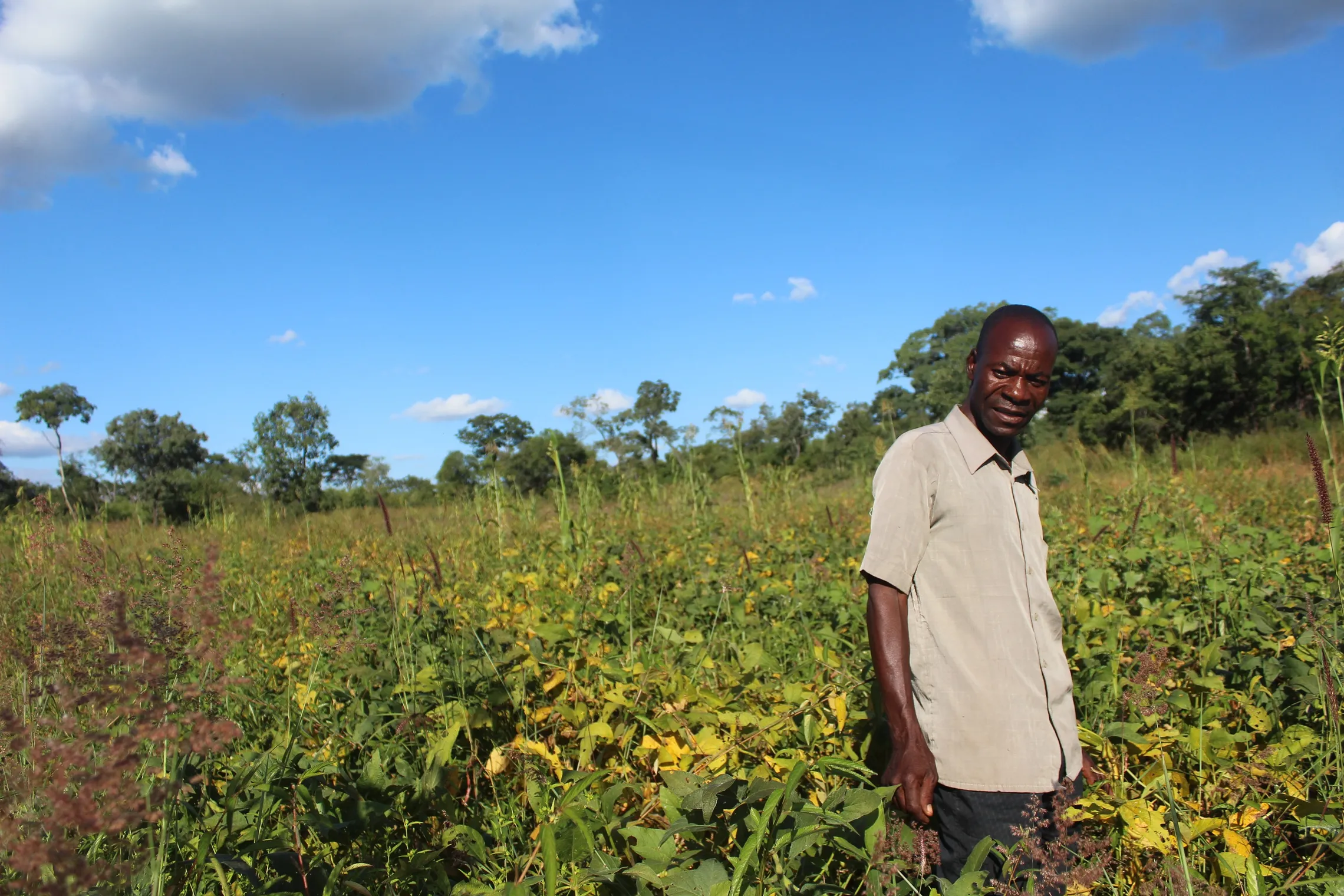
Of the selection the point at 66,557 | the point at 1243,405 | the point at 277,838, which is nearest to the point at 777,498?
the point at 66,557

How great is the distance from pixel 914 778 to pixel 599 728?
0.86 m

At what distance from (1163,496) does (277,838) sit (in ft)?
20.9

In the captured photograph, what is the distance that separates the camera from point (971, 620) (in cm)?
187

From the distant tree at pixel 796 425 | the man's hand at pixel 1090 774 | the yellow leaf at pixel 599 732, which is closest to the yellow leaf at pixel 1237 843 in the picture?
the man's hand at pixel 1090 774

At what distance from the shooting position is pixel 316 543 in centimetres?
686

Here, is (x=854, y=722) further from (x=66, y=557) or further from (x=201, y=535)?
(x=201, y=535)

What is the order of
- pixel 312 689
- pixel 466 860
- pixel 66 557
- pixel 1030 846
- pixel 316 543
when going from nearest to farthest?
pixel 1030 846, pixel 466 860, pixel 312 689, pixel 66 557, pixel 316 543

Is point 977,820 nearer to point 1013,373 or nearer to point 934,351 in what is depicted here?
point 1013,373

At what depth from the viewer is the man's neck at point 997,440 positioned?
80.1 inches

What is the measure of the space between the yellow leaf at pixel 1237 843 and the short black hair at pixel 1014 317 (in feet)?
3.77

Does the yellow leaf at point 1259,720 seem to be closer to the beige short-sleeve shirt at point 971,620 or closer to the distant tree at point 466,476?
the beige short-sleeve shirt at point 971,620

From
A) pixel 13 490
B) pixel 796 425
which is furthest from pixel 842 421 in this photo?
pixel 13 490

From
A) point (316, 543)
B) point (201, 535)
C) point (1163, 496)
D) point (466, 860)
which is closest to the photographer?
point (466, 860)

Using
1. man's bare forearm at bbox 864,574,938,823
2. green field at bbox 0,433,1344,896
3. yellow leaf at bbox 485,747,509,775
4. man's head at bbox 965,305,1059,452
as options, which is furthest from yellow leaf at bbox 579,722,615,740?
man's head at bbox 965,305,1059,452
